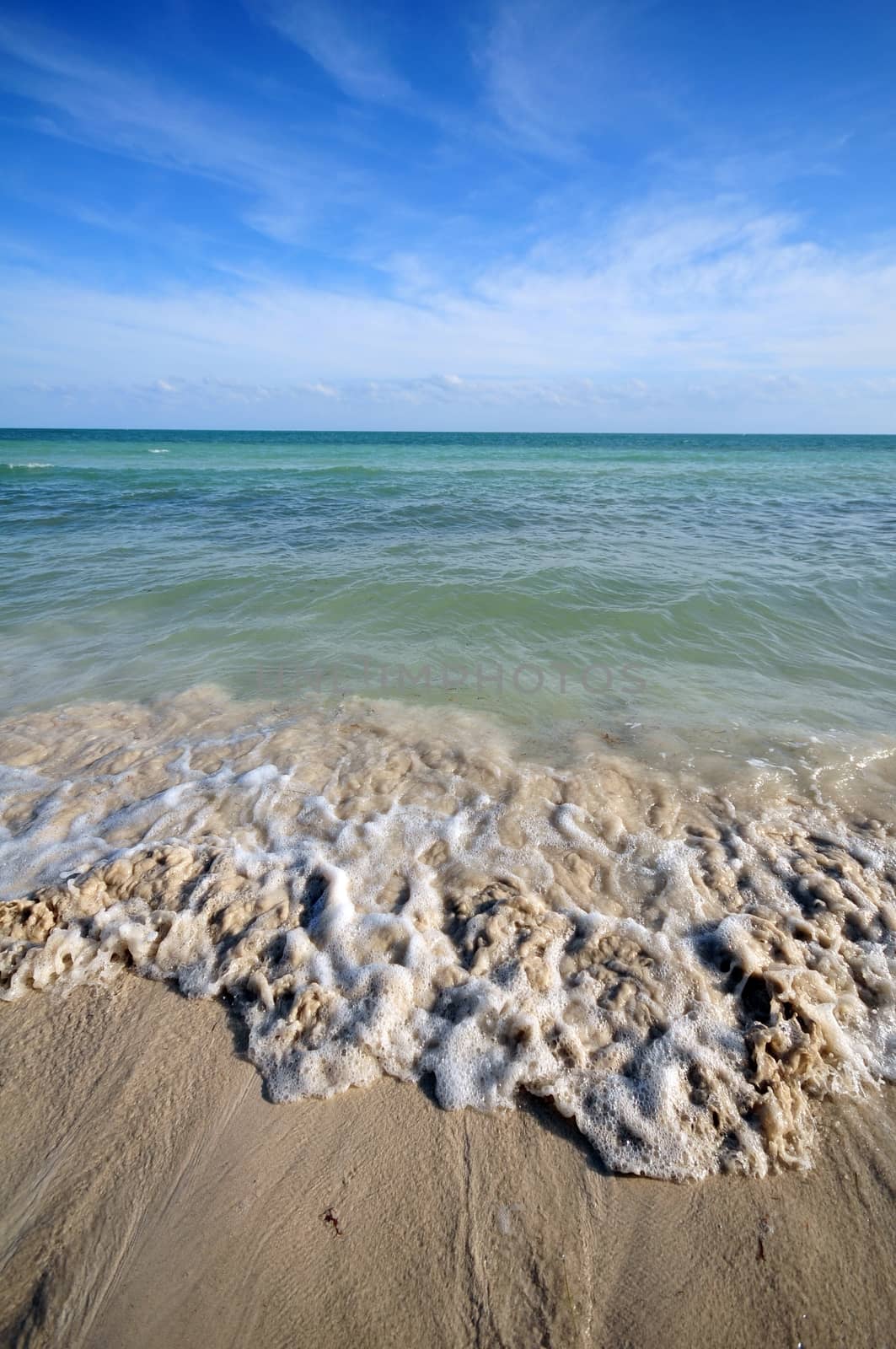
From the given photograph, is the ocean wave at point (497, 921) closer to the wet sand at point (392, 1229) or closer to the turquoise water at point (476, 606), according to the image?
the wet sand at point (392, 1229)

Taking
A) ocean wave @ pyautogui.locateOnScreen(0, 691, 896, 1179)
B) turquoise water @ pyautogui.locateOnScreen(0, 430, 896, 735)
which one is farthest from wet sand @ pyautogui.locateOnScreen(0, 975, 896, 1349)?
turquoise water @ pyautogui.locateOnScreen(0, 430, 896, 735)

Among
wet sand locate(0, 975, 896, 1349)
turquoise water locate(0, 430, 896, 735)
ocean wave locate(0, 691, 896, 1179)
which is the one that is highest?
turquoise water locate(0, 430, 896, 735)

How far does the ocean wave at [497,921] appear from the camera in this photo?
2.22 m

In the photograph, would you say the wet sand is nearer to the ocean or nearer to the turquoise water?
the ocean

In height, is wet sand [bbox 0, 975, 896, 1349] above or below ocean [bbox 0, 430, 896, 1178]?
below

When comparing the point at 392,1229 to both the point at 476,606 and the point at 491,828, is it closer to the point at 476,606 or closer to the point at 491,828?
the point at 491,828

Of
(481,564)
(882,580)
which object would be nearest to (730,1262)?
(481,564)

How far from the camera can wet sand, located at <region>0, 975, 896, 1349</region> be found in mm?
1711

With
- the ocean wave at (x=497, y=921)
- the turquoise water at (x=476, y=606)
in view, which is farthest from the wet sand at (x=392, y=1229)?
the turquoise water at (x=476, y=606)

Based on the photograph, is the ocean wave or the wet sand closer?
the wet sand

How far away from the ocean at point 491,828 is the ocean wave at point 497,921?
0.6 inches

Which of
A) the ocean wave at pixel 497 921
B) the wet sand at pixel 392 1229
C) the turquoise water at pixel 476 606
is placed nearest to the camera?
the wet sand at pixel 392 1229

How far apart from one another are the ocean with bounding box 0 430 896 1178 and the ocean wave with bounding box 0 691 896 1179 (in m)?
0.01

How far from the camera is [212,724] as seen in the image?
4.82 metres
